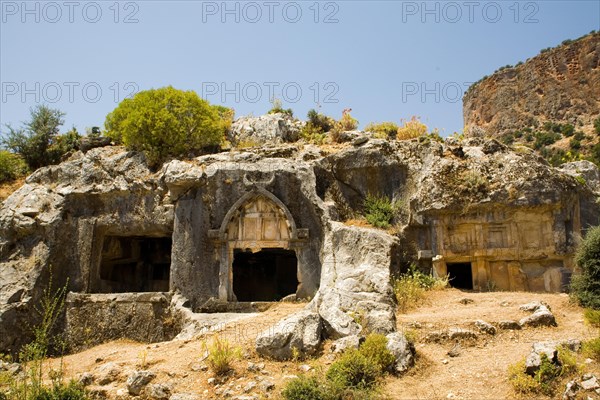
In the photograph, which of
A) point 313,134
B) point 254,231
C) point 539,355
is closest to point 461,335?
point 539,355

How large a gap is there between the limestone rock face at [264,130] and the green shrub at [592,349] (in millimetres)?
12887

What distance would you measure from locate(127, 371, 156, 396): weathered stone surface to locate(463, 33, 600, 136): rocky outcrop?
37449 millimetres

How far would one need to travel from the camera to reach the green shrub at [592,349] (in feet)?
27.5

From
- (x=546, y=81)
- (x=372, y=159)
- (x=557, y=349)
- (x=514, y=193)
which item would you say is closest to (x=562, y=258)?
(x=514, y=193)

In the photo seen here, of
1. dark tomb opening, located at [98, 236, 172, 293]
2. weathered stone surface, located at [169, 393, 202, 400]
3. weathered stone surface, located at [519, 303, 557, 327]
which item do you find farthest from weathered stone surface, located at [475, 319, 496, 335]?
dark tomb opening, located at [98, 236, 172, 293]

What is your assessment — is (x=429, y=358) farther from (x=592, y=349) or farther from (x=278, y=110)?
(x=278, y=110)

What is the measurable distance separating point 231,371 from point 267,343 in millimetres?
789

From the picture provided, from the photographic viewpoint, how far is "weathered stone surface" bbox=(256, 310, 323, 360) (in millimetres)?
9469

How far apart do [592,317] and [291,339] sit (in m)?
5.51

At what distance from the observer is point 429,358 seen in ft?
30.7

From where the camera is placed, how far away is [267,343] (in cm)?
955

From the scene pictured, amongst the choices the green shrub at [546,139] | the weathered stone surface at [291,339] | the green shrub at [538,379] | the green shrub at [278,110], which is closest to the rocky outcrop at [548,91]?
the green shrub at [546,139]

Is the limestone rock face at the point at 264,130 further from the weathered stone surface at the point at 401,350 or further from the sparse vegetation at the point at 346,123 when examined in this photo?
the weathered stone surface at the point at 401,350

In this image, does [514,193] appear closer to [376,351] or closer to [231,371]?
[376,351]
